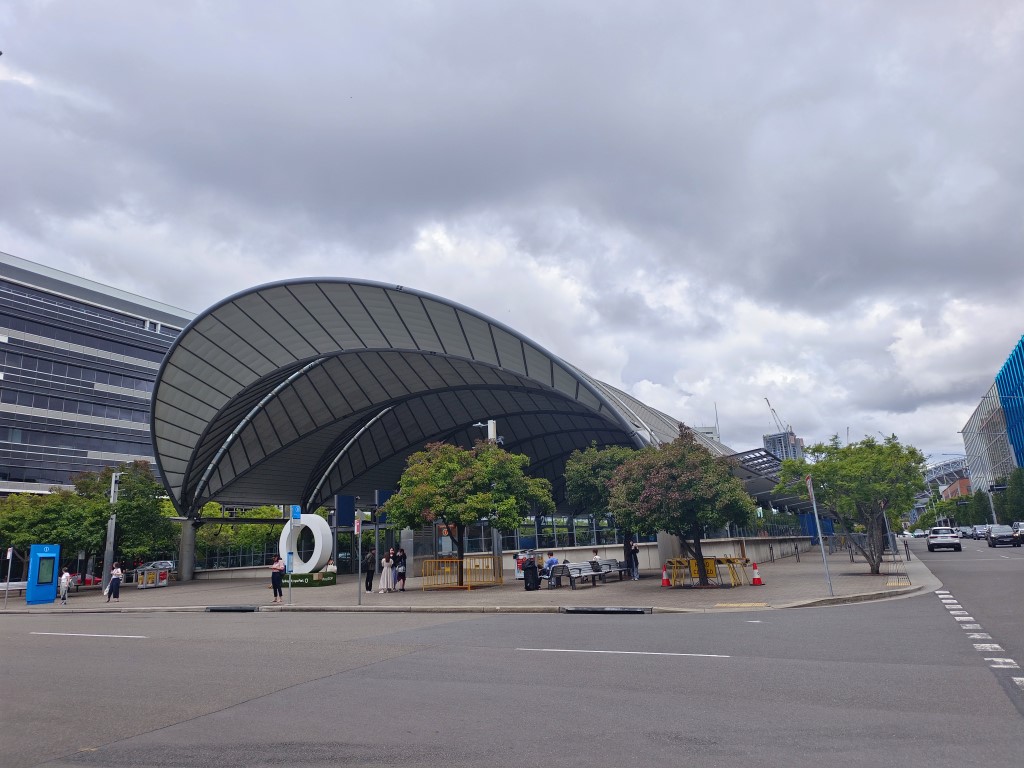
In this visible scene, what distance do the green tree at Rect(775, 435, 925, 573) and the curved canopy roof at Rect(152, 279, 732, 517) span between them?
11.5 m

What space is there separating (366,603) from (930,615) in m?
15.4

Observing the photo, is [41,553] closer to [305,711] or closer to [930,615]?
[305,711]

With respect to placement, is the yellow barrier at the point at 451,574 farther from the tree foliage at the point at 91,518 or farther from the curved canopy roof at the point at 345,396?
the tree foliage at the point at 91,518

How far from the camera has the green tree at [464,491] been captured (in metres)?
27.5

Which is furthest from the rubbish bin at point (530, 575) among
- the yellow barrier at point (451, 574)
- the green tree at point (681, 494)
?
the yellow barrier at point (451, 574)

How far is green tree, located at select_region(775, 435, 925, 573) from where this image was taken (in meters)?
24.7

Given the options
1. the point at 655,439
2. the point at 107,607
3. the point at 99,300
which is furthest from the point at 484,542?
the point at 99,300

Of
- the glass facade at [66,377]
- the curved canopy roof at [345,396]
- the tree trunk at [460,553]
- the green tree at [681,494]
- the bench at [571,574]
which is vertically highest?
the glass facade at [66,377]

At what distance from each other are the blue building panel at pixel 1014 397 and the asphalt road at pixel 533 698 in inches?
3676

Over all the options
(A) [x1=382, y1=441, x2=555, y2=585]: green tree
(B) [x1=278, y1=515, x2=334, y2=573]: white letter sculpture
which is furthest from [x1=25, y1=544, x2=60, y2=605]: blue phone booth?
(A) [x1=382, y1=441, x2=555, y2=585]: green tree

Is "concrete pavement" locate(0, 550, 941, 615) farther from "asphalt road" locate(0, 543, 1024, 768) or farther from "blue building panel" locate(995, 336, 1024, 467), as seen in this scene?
"blue building panel" locate(995, 336, 1024, 467)

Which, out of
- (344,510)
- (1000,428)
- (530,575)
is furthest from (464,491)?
(1000,428)

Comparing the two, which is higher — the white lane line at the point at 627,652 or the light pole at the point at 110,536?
the light pole at the point at 110,536

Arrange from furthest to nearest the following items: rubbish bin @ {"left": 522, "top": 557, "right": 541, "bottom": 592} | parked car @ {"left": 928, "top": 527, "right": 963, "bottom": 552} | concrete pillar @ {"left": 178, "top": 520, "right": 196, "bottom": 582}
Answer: concrete pillar @ {"left": 178, "top": 520, "right": 196, "bottom": 582}, parked car @ {"left": 928, "top": 527, "right": 963, "bottom": 552}, rubbish bin @ {"left": 522, "top": 557, "right": 541, "bottom": 592}
